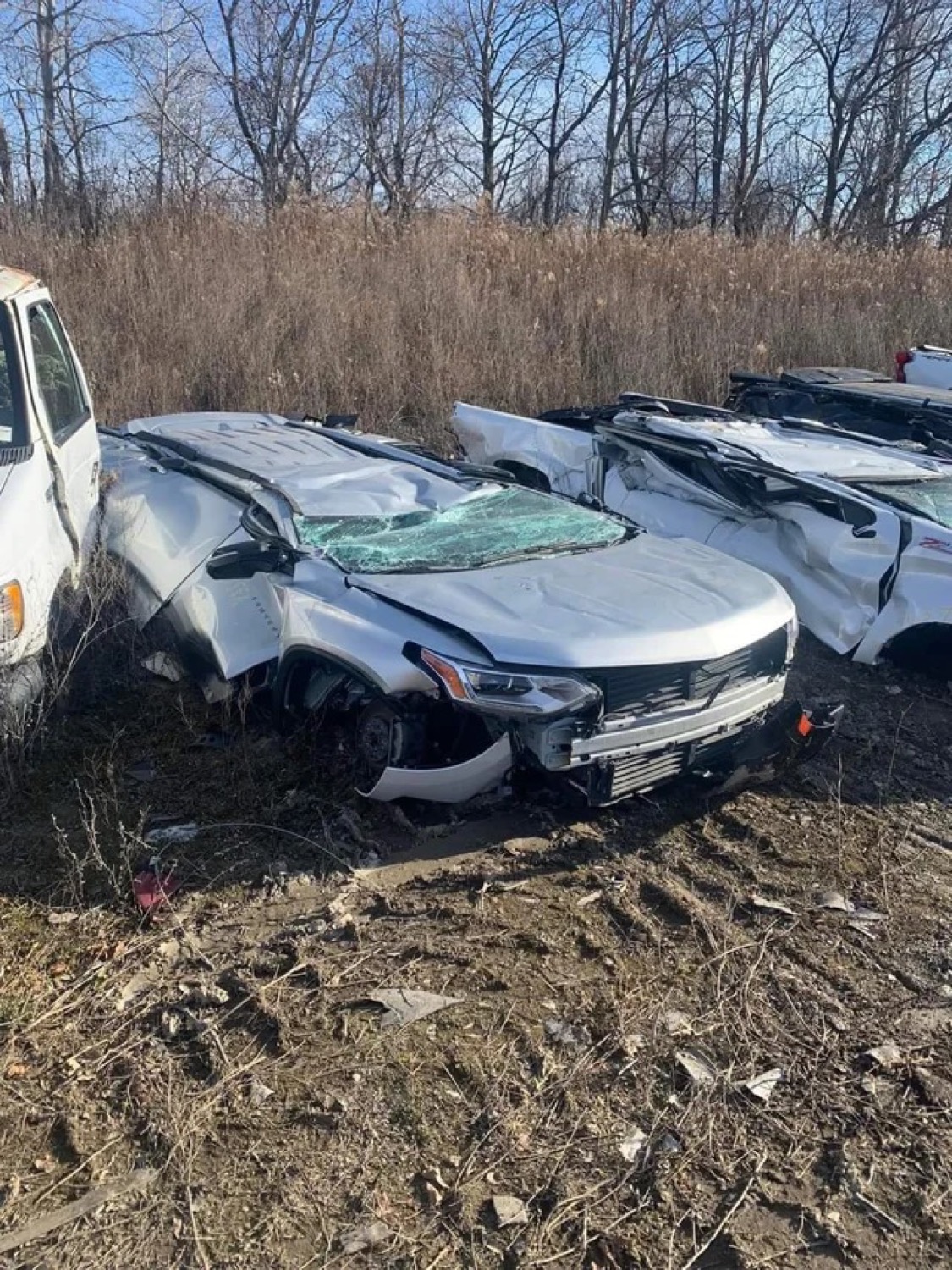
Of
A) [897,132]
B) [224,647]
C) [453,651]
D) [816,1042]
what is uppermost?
[897,132]

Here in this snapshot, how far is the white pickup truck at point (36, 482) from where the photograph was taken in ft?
12.4

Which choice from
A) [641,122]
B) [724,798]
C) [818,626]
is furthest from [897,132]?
[724,798]

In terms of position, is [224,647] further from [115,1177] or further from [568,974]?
[115,1177]

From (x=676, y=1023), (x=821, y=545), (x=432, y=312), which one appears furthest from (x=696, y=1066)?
(x=432, y=312)

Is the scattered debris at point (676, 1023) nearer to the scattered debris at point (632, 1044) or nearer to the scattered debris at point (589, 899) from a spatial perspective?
the scattered debris at point (632, 1044)

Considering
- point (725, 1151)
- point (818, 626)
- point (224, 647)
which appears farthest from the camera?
point (818, 626)

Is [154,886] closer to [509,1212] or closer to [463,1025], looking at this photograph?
[463,1025]

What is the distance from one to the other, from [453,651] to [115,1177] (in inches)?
69.0

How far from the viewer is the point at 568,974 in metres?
3.09

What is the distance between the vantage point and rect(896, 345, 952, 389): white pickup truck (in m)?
9.48

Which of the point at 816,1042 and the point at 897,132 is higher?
the point at 897,132

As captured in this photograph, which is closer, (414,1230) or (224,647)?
(414,1230)

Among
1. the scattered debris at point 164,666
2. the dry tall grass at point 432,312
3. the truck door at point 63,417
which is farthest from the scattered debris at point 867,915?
the dry tall grass at point 432,312

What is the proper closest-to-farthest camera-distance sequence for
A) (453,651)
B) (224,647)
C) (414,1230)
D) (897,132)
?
(414,1230)
(453,651)
(224,647)
(897,132)
